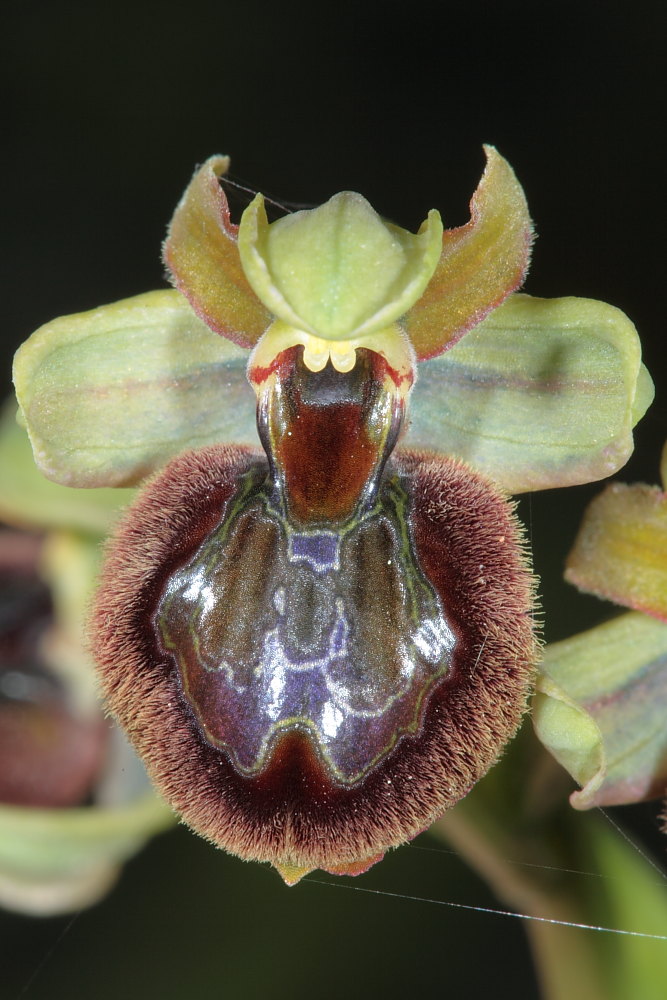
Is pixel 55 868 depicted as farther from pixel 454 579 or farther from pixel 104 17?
pixel 104 17

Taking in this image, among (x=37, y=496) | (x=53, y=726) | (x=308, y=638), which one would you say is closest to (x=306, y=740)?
(x=308, y=638)

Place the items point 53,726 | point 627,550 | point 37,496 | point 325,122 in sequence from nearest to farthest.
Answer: point 627,550
point 37,496
point 53,726
point 325,122

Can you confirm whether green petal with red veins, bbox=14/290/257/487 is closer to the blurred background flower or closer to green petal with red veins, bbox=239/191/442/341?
green petal with red veins, bbox=239/191/442/341

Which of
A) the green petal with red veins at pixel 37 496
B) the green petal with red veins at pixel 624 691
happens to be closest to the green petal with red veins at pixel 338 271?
the green petal with red veins at pixel 624 691

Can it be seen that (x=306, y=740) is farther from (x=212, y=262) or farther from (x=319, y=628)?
(x=212, y=262)

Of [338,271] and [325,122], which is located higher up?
[338,271]

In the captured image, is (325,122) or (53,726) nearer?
(53,726)

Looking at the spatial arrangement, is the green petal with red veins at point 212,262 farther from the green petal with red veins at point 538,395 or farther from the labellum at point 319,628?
the green petal with red veins at point 538,395
